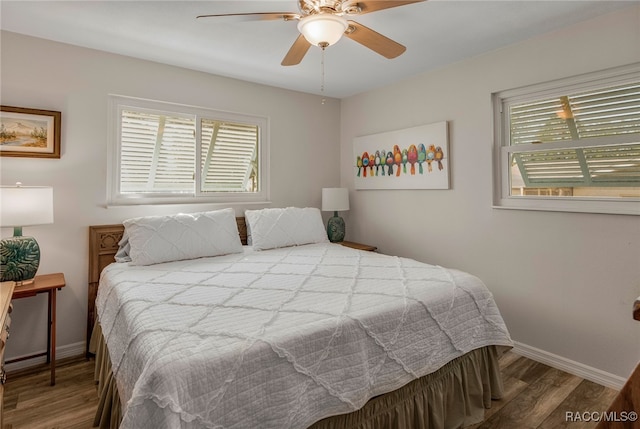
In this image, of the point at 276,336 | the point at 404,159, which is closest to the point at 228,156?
the point at 404,159

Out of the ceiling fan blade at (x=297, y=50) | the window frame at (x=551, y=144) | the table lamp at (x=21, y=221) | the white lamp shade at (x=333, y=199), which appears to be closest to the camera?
the ceiling fan blade at (x=297, y=50)

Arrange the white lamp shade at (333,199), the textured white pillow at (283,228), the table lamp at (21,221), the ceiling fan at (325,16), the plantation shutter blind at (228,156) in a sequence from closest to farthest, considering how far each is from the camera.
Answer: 1. the ceiling fan at (325,16)
2. the table lamp at (21,221)
3. the textured white pillow at (283,228)
4. the plantation shutter blind at (228,156)
5. the white lamp shade at (333,199)

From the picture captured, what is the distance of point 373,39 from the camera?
191cm

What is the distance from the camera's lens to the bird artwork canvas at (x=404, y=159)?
3164mm

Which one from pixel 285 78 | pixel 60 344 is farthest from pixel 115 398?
pixel 285 78

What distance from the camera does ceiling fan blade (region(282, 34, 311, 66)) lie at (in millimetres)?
1968

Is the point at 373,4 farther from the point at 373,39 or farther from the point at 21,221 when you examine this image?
the point at 21,221

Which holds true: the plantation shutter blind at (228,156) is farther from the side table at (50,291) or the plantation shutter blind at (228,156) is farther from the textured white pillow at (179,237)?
the side table at (50,291)

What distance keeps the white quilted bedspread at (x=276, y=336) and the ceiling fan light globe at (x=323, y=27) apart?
51.9 inches

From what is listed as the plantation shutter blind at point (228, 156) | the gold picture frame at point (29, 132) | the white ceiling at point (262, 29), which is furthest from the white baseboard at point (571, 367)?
the gold picture frame at point (29, 132)

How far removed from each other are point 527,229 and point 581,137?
746mm

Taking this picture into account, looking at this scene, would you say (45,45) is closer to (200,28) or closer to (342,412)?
(200,28)

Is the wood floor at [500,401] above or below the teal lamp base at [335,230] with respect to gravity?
below

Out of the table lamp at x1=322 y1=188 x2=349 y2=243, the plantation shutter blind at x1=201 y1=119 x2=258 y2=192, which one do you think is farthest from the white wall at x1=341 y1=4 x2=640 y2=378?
the plantation shutter blind at x1=201 y1=119 x2=258 y2=192
